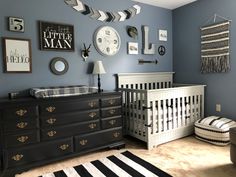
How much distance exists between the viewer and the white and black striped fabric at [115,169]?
79.7 inches

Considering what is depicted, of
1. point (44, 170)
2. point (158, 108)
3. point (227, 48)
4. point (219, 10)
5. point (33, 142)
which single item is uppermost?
point (219, 10)

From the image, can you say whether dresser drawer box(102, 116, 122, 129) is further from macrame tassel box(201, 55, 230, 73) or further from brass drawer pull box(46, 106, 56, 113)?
macrame tassel box(201, 55, 230, 73)

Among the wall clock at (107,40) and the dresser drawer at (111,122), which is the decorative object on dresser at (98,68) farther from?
the dresser drawer at (111,122)

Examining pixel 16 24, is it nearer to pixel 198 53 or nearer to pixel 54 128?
pixel 54 128


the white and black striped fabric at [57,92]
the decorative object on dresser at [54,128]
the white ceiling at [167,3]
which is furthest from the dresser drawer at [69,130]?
the white ceiling at [167,3]

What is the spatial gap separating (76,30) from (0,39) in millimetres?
969

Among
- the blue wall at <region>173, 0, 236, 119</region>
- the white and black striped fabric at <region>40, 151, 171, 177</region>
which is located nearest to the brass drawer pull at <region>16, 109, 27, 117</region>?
the white and black striped fabric at <region>40, 151, 171, 177</region>

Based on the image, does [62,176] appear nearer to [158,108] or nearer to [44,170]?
[44,170]

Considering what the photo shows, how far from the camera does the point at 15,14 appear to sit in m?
2.35

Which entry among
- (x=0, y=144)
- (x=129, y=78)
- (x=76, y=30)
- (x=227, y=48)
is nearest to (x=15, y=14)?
(x=76, y=30)

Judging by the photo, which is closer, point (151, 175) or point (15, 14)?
point (151, 175)

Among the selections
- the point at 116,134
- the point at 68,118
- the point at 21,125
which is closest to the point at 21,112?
the point at 21,125

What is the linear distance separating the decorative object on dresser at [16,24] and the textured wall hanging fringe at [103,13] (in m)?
0.68

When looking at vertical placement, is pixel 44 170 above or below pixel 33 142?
below
